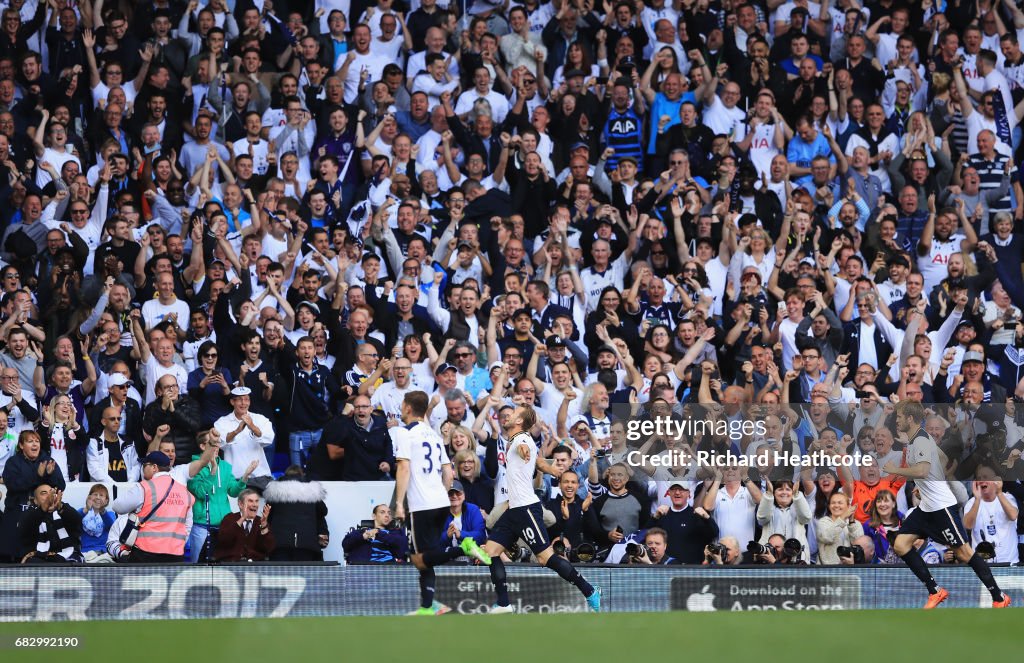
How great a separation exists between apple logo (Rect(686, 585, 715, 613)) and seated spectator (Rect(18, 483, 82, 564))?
5.33 meters

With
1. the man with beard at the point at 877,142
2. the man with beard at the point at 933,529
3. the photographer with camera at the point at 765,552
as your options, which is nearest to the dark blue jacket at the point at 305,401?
the photographer with camera at the point at 765,552

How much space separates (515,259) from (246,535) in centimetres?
478

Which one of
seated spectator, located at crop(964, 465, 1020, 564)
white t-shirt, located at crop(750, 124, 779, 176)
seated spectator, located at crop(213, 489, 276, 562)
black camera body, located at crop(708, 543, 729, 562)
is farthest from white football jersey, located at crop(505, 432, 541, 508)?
white t-shirt, located at crop(750, 124, 779, 176)

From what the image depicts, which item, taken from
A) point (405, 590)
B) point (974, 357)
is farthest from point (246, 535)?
point (974, 357)

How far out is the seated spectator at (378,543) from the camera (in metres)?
12.8

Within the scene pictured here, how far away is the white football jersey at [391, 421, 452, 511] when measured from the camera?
11734 mm

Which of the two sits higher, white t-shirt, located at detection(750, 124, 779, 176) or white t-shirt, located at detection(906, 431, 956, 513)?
white t-shirt, located at detection(750, 124, 779, 176)

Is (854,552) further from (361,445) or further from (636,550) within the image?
(361,445)

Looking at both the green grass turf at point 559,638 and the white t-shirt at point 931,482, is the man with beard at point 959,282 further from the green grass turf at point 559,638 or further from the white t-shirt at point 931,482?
the green grass turf at point 559,638

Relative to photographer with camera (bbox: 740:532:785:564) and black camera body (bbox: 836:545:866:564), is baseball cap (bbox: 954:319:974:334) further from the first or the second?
photographer with camera (bbox: 740:532:785:564)

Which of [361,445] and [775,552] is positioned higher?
[361,445]

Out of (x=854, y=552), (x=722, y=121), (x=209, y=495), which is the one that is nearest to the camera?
(x=209, y=495)

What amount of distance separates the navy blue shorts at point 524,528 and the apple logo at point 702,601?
1.51 m

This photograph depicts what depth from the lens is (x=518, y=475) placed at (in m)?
12.0
